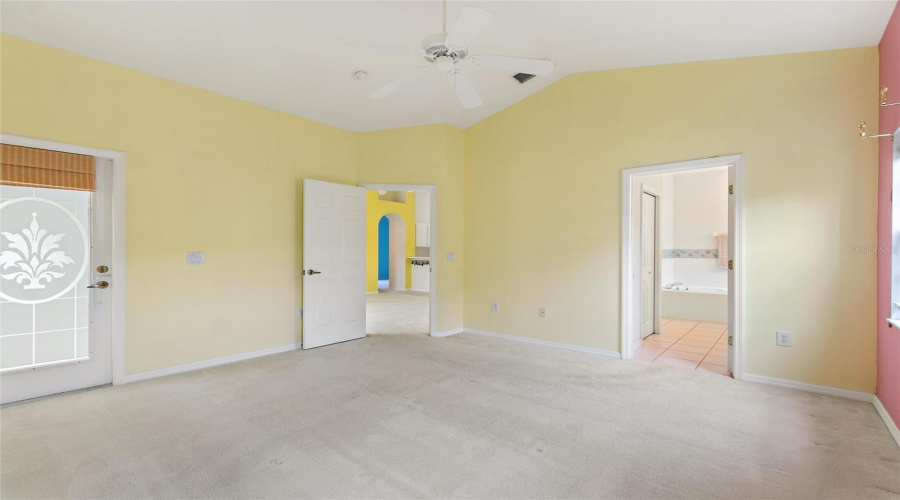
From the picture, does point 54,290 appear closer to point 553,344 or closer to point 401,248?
point 553,344

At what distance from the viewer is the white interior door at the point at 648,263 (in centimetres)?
483

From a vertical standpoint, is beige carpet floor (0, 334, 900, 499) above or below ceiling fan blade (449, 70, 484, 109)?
below

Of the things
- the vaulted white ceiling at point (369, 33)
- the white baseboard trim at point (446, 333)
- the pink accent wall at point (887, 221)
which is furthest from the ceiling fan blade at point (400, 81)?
the white baseboard trim at point (446, 333)

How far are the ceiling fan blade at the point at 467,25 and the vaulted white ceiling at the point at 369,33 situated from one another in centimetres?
76

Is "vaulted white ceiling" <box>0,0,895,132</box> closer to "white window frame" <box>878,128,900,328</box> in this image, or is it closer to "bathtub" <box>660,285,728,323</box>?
"white window frame" <box>878,128,900,328</box>

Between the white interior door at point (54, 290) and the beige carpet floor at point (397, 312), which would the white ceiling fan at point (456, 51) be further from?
the beige carpet floor at point (397, 312)

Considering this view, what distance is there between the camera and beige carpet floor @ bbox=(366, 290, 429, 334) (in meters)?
5.67

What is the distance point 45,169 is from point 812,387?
6.13m

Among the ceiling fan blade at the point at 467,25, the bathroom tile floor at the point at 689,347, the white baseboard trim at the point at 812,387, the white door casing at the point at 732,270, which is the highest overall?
the ceiling fan blade at the point at 467,25

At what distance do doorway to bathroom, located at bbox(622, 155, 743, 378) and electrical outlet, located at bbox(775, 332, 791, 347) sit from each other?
26cm

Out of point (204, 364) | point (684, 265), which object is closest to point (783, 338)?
point (684, 265)

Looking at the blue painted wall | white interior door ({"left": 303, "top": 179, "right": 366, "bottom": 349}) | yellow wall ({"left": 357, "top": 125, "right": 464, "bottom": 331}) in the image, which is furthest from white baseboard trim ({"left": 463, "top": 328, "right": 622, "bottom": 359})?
the blue painted wall

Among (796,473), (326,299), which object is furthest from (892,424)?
(326,299)

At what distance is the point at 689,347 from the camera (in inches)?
179
